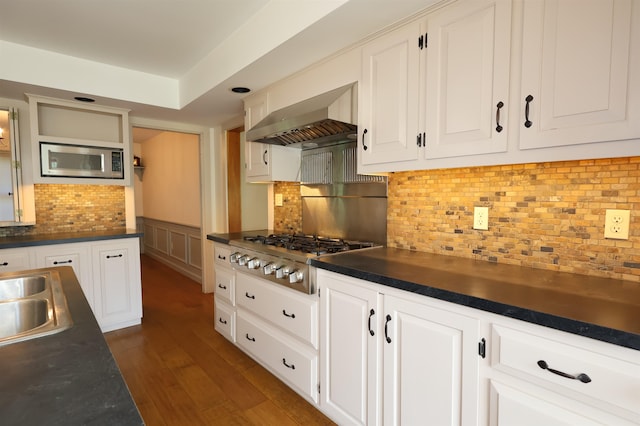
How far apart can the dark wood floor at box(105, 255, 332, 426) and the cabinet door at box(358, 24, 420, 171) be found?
5.24 ft

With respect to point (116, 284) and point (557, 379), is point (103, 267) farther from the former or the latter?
point (557, 379)

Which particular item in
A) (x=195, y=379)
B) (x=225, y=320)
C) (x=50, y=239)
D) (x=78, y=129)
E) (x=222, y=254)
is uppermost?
(x=78, y=129)

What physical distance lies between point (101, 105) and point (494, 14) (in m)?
3.46

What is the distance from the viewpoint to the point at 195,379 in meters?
2.37

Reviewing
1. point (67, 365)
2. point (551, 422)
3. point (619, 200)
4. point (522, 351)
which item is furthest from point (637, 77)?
point (67, 365)

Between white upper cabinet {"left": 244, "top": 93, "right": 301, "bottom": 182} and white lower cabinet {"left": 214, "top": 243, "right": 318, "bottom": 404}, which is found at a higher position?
white upper cabinet {"left": 244, "top": 93, "right": 301, "bottom": 182}

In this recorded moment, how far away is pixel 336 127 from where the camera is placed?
2.21 metres

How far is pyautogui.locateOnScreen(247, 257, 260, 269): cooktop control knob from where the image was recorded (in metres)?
2.35

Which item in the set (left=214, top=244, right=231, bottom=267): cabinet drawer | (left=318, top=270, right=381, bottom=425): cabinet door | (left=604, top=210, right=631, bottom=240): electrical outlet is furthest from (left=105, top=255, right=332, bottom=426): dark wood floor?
(left=604, top=210, right=631, bottom=240): electrical outlet

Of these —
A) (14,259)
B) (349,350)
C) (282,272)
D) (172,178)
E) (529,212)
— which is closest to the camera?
(529,212)

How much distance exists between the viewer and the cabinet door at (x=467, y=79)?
1411 millimetres

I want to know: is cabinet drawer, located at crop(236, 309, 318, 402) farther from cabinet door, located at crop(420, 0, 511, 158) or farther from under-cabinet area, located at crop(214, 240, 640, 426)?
cabinet door, located at crop(420, 0, 511, 158)

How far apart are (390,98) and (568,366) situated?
4.61 ft

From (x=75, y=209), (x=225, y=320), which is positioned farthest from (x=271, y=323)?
(x=75, y=209)
